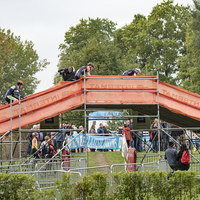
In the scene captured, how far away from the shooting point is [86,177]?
10.1 metres

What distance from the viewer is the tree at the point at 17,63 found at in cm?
5384

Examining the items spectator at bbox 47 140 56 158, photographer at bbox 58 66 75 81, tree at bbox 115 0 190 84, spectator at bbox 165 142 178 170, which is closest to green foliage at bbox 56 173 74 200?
spectator at bbox 165 142 178 170

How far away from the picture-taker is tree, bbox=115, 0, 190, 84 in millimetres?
52188

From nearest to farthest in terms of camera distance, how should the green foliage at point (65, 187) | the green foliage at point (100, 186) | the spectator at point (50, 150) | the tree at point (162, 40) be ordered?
the green foliage at point (65, 187)
the green foliage at point (100, 186)
the spectator at point (50, 150)
the tree at point (162, 40)

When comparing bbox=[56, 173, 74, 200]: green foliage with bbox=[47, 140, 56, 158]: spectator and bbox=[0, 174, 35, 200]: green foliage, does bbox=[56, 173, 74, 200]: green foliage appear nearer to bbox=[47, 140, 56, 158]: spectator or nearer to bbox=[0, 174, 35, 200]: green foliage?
bbox=[0, 174, 35, 200]: green foliage

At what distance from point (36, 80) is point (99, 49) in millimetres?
19112

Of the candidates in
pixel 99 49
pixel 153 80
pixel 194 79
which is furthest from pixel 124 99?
pixel 194 79

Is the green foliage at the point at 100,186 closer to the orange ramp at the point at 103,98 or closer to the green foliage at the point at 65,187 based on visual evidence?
→ the green foliage at the point at 65,187

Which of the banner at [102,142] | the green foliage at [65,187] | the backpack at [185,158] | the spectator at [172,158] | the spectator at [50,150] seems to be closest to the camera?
the green foliage at [65,187]

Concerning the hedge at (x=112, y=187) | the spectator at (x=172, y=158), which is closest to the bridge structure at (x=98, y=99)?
the spectator at (x=172, y=158)

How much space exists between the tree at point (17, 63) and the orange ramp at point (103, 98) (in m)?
36.2

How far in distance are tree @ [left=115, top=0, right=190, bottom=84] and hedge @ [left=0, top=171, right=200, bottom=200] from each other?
1627 inches

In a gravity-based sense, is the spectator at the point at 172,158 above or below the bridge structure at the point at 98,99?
below

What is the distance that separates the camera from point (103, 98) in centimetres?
1741
